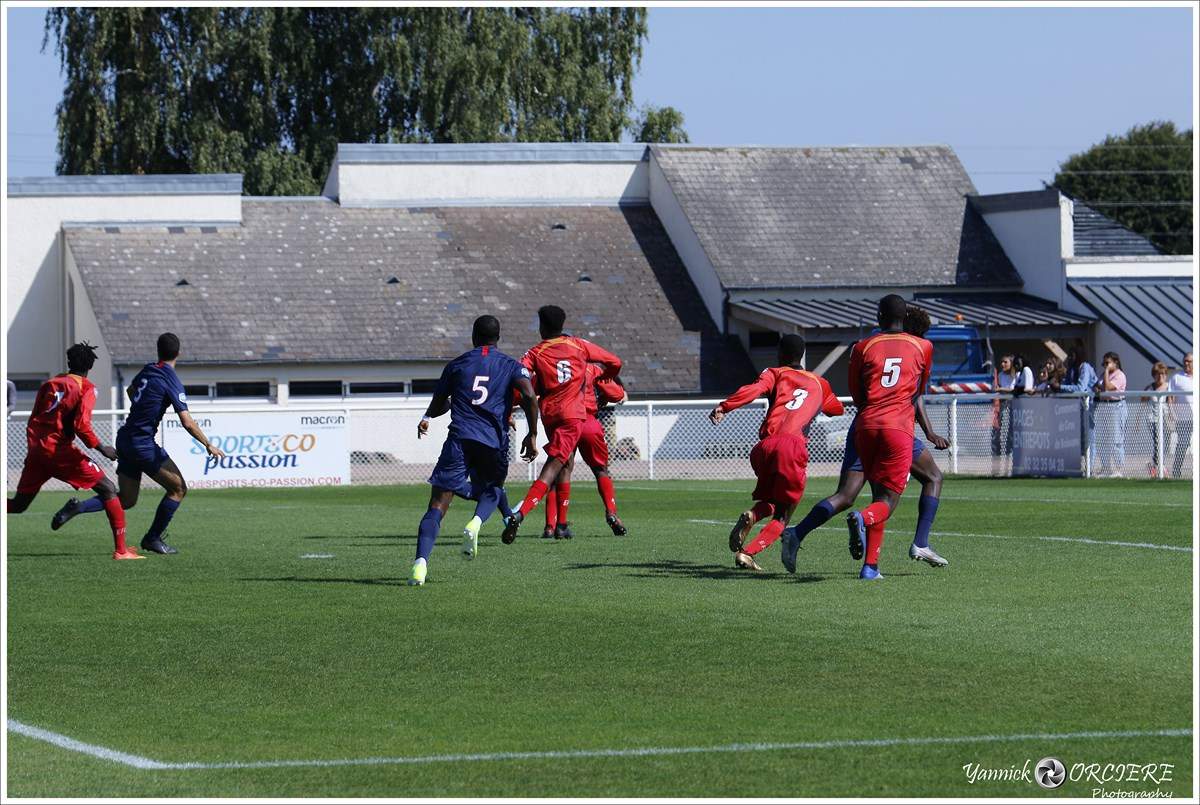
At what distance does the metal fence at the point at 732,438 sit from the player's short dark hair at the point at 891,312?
16.4 meters

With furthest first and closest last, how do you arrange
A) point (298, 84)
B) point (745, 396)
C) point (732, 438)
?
point (298, 84), point (732, 438), point (745, 396)

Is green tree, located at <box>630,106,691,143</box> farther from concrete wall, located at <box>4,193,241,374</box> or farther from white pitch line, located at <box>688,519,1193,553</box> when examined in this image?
white pitch line, located at <box>688,519,1193,553</box>

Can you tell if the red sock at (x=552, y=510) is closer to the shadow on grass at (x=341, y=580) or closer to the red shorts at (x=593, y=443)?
the red shorts at (x=593, y=443)

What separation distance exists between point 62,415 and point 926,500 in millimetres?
7183

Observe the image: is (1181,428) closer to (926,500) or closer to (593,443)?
(593,443)

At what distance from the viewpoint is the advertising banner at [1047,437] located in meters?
29.6

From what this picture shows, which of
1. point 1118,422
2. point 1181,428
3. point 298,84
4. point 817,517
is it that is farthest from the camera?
point 298,84

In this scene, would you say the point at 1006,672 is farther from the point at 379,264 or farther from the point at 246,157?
the point at 246,157

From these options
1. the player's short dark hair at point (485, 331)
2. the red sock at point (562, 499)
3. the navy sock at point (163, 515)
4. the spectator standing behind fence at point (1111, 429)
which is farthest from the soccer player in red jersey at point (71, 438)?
the spectator standing behind fence at point (1111, 429)

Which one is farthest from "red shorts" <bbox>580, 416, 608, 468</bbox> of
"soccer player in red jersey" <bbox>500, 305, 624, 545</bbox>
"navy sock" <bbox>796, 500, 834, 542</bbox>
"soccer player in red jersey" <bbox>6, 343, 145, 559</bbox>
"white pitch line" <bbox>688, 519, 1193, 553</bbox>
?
"navy sock" <bbox>796, 500, 834, 542</bbox>

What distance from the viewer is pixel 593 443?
1783 cm

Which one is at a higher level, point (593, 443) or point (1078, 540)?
point (593, 443)

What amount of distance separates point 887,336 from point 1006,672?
4084 mm

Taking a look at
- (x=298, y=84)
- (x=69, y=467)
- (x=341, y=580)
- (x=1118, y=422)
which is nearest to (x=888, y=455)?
(x=341, y=580)
